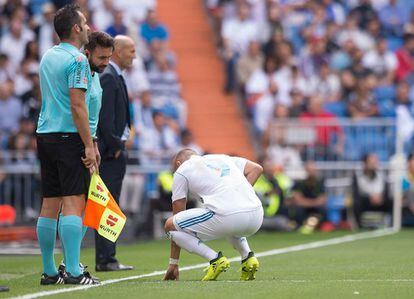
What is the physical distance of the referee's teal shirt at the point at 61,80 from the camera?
32.3 ft

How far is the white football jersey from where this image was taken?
33.8 feet

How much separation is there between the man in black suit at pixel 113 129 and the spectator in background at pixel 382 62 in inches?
530

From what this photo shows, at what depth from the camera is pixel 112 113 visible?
12266 mm

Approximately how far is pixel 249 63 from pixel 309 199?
13.4ft

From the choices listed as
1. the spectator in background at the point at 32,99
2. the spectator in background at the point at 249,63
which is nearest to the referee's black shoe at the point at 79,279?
the spectator in background at the point at 32,99

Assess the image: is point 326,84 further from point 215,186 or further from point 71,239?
point 71,239

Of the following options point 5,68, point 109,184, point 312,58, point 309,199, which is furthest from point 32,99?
point 109,184

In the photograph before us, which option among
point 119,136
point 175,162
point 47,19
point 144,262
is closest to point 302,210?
point 47,19

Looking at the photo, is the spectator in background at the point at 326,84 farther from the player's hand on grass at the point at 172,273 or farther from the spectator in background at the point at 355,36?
the player's hand on grass at the point at 172,273

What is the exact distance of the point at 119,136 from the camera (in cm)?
1236

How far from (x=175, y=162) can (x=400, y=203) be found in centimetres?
1158

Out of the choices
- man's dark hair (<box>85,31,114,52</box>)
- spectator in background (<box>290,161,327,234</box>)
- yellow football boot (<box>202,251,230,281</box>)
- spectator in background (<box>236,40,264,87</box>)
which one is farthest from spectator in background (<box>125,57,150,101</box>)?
yellow football boot (<box>202,251,230,281</box>)

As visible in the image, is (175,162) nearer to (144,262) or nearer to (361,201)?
(144,262)

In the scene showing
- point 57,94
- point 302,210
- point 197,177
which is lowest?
point 302,210
